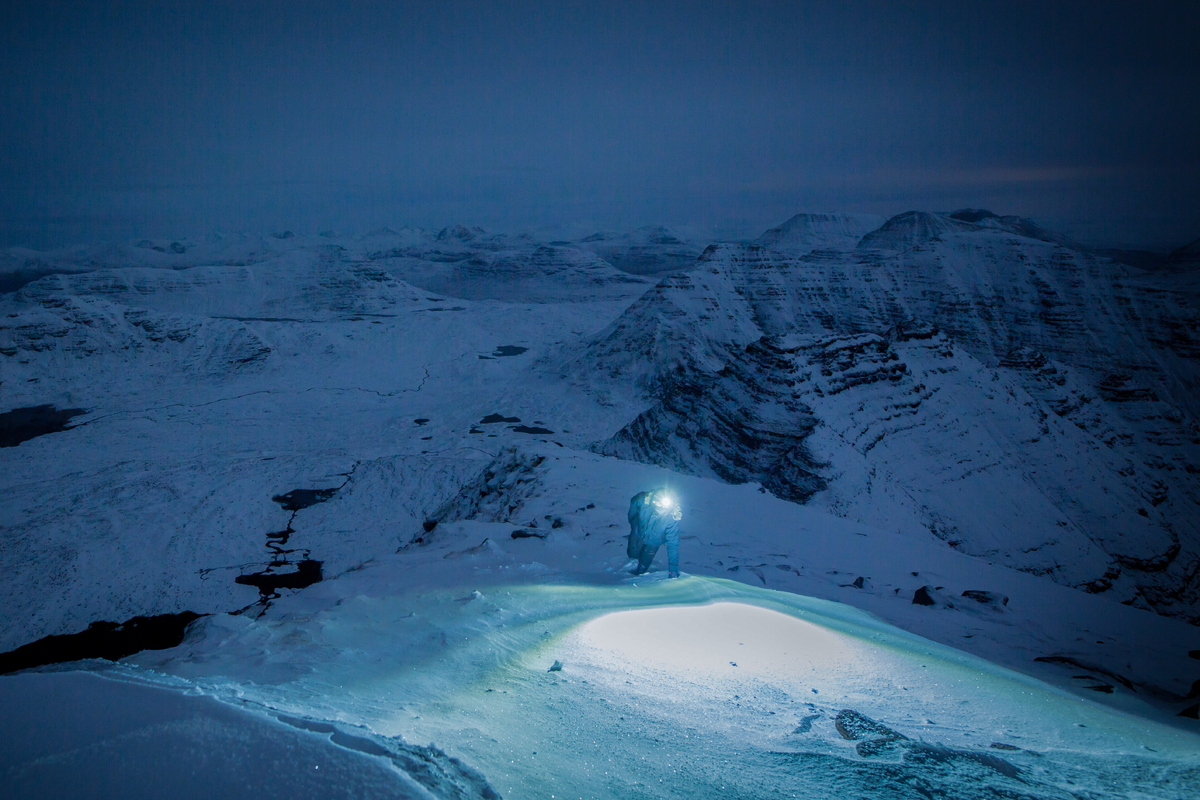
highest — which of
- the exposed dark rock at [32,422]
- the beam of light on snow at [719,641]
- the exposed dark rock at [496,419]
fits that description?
the beam of light on snow at [719,641]

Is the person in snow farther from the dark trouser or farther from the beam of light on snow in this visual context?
the beam of light on snow

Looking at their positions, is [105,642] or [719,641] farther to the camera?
[105,642]

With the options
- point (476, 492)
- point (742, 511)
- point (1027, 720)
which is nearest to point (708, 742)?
point (1027, 720)

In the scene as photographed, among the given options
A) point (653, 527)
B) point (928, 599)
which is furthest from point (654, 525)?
point (928, 599)

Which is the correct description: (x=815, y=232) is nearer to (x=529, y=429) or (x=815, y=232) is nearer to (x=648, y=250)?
(x=648, y=250)

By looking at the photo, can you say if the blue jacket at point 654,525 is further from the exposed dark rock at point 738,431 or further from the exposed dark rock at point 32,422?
the exposed dark rock at point 32,422

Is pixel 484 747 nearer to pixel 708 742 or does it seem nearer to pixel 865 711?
pixel 708 742

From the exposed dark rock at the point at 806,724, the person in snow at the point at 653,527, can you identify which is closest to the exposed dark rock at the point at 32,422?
the person in snow at the point at 653,527

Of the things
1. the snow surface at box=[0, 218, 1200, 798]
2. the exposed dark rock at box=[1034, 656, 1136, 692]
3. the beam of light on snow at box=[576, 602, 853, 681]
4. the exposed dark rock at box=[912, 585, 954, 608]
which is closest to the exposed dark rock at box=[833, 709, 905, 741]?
the snow surface at box=[0, 218, 1200, 798]

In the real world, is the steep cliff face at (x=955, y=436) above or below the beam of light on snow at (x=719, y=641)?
below
